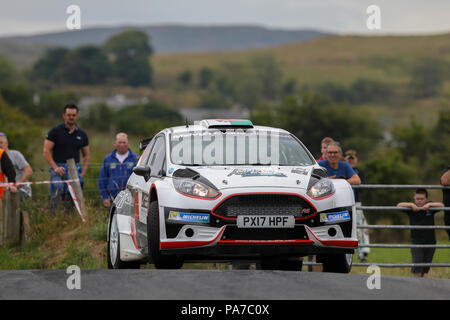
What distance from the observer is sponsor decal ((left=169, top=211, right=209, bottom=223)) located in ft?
28.6

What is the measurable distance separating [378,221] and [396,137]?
68.9m

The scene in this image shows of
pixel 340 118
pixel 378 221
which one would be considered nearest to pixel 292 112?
pixel 340 118

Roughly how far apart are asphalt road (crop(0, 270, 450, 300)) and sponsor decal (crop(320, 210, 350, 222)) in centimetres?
61

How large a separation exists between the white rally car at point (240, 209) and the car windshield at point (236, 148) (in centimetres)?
1

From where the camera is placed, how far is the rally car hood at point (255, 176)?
8.84 meters

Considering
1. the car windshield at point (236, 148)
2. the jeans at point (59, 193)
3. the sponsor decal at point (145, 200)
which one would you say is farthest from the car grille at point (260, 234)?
the jeans at point (59, 193)

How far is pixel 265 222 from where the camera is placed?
8703 mm

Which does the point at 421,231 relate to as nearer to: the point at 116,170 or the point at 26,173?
the point at 116,170

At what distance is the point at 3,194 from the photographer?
1437 cm

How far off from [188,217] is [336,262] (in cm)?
172

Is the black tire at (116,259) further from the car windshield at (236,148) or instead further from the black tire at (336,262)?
the black tire at (336,262)
